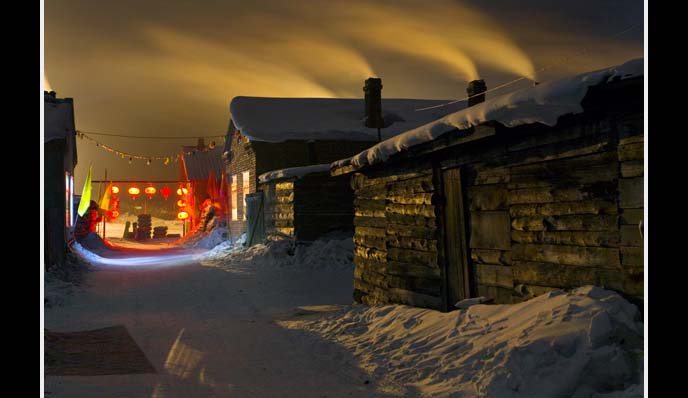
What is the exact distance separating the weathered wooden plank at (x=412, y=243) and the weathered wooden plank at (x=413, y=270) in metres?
0.29

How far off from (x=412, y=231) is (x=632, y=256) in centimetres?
440

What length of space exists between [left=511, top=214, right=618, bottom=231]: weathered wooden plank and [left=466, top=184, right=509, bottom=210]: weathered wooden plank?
0.41 meters

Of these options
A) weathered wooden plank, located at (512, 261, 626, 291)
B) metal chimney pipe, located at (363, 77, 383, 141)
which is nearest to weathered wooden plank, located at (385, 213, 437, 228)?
weathered wooden plank, located at (512, 261, 626, 291)

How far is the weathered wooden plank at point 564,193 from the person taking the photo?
564cm

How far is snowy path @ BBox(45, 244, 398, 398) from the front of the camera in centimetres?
586

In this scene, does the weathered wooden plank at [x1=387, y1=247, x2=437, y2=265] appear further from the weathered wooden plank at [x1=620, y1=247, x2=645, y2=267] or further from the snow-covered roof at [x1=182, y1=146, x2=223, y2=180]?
the snow-covered roof at [x1=182, y1=146, x2=223, y2=180]

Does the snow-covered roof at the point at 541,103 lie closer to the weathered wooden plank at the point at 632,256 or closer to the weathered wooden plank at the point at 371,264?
the weathered wooden plank at the point at 632,256

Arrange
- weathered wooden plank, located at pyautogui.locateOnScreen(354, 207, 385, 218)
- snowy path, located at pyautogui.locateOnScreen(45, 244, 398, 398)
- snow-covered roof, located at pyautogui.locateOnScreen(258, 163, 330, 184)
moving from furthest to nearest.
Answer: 1. snow-covered roof, located at pyautogui.locateOnScreen(258, 163, 330, 184)
2. weathered wooden plank, located at pyautogui.locateOnScreen(354, 207, 385, 218)
3. snowy path, located at pyautogui.locateOnScreen(45, 244, 398, 398)

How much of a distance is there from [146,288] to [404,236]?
756 cm

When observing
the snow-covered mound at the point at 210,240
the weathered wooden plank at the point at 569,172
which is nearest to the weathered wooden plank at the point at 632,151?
the weathered wooden plank at the point at 569,172

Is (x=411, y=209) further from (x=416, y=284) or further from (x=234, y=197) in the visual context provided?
(x=234, y=197)

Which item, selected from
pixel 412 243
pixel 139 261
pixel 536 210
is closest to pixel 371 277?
pixel 412 243

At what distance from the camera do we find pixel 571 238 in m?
6.05
